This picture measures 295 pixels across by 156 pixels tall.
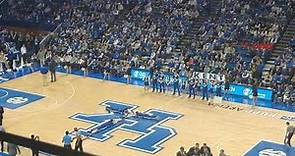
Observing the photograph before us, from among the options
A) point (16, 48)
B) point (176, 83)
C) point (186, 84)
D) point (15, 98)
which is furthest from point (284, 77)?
point (16, 48)

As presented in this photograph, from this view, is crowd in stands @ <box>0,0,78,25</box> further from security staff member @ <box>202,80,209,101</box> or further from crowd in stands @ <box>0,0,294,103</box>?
security staff member @ <box>202,80,209,101</box>

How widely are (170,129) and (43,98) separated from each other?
7.73m

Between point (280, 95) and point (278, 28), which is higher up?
point (278, 28)

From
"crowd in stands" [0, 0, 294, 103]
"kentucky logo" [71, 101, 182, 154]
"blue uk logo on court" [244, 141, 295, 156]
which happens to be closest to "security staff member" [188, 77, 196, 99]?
"crowd in stands" [0, 0, 294, 103]

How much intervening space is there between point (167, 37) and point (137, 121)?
10825 millimetres

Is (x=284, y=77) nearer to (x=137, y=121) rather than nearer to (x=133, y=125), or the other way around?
(x=137, y=121)

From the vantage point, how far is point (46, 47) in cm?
3594

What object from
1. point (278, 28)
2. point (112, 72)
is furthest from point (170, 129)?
point (278, 28)

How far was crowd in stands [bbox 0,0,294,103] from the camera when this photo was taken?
95.3ft

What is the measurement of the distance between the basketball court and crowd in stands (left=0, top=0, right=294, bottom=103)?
2.23 m

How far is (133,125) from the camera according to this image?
22688 mm

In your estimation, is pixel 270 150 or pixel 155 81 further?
pixel 155 81

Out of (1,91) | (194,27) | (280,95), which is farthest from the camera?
(194,27)

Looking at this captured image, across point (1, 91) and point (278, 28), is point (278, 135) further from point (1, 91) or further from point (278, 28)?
point (1, 91)
